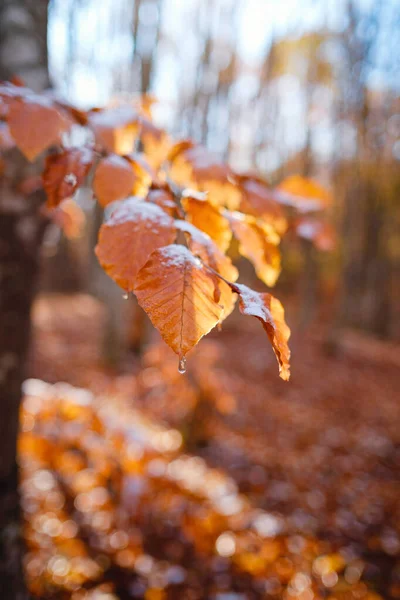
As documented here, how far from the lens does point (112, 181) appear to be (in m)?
0.81

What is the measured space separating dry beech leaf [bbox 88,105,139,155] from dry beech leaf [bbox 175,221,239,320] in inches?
13.1

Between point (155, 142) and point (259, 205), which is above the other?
point (155, 142)

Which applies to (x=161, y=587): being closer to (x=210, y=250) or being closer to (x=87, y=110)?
(x=210, y=250)

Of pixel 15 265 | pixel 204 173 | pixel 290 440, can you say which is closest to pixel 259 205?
pixel 204 173

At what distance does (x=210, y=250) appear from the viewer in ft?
2.29

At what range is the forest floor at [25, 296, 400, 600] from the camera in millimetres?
2854

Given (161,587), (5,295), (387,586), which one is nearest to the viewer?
(5,295)

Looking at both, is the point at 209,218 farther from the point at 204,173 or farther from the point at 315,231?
the point at 315,231

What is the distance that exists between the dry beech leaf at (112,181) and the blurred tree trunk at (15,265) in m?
0.89

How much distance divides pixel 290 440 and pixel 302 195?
4.59 m

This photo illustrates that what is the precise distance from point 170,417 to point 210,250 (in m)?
4.96

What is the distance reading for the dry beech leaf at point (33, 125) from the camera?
75 cm

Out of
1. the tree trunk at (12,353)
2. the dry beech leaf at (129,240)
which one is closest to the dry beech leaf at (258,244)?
the dry beech leaf at (129,240)

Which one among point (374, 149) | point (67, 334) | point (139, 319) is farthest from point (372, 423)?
point (374, 149)
